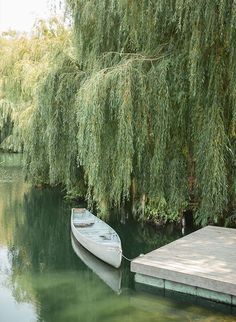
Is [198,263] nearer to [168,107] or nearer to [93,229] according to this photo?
[168,107]

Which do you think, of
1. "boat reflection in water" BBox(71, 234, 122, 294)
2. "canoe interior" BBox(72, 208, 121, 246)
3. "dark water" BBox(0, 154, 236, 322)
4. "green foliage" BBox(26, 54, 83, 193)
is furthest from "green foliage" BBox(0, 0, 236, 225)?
"green foliage" BBox(26, 54, 83, 193)

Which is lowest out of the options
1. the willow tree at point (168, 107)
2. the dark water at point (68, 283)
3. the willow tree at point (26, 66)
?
the dark water at point (68, 283)

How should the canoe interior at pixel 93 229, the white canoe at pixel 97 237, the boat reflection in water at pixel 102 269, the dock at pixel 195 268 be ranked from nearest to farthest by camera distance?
the dock at pixel 195 268, the boat reflection in water at pixel 102 269, the white canoe at pixel 97 237, the canoe interior at pixel 93 229

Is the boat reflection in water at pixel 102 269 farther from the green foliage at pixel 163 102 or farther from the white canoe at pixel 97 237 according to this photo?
the green foliage at pixel 163 102

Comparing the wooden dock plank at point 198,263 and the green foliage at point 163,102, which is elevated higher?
the green foliage at point 163,102

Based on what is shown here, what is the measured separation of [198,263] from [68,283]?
1.83 meters

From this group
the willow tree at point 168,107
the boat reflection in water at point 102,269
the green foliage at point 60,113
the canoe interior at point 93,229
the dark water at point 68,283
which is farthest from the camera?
the green foliage at point 60,113

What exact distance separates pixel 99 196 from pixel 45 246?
78.6 inches

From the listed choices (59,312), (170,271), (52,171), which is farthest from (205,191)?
(52,171)

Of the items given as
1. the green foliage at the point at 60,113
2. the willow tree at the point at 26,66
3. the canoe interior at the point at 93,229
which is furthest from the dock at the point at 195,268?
the willow tree at the point at 26,66

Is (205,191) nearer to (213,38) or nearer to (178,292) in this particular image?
(178,292)

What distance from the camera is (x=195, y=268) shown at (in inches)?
192

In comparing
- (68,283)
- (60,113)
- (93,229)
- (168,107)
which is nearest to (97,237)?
(93,229)

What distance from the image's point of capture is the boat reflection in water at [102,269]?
573 cm
